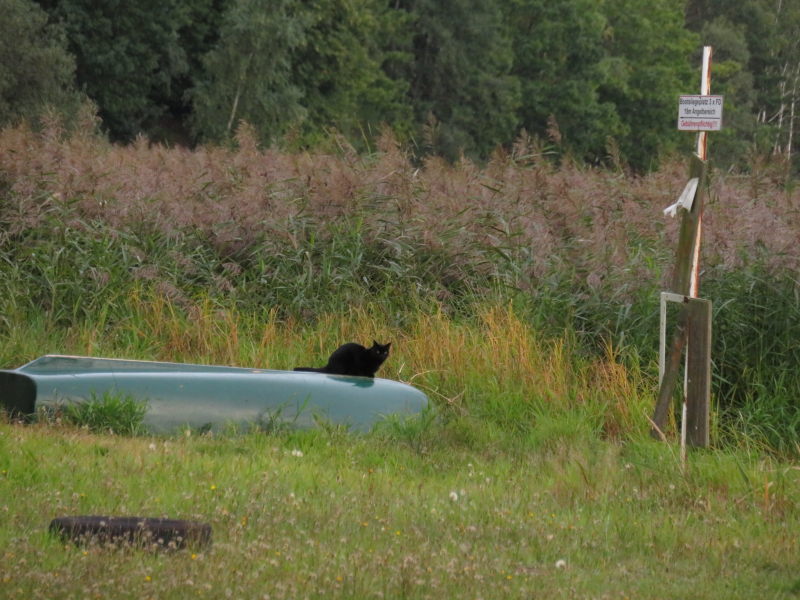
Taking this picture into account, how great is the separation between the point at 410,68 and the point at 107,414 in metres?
46.6

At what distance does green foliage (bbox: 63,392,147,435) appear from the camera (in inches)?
306

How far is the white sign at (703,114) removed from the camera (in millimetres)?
7504

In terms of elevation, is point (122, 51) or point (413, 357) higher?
point (122, 51)

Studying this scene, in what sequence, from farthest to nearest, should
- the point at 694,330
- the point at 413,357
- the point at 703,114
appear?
the point at 413,357, the point at 694,330, the point at 703,114

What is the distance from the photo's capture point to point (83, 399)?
25.9ft

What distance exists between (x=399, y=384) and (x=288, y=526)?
3092 millimetres

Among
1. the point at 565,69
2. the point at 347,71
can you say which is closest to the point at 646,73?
the point at 565,69

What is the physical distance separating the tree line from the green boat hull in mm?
22187

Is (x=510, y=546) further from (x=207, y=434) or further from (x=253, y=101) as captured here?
(x=253, y=101)

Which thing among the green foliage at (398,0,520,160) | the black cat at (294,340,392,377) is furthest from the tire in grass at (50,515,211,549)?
the green foliage at (398,0,520,160)

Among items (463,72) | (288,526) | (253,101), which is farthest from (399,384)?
(463,72)

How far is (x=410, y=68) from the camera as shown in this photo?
174 ft

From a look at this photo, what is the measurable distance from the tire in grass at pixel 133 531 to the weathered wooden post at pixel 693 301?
3447 mm

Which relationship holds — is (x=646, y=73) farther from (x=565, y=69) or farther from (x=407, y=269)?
(x=407, y=269)
